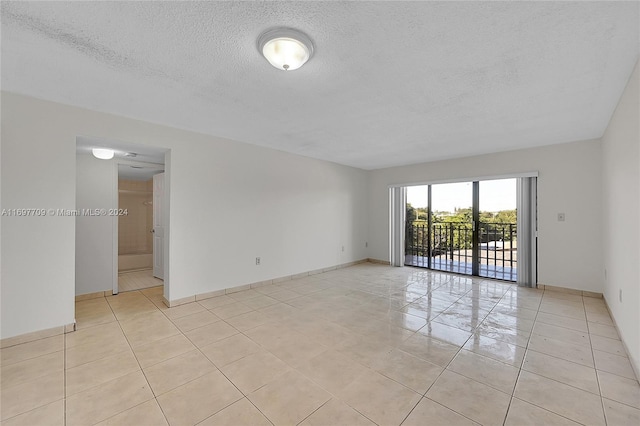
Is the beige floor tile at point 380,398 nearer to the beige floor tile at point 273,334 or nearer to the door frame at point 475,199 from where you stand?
the beige floor tile at point 273,334

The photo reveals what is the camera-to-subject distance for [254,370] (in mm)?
2107

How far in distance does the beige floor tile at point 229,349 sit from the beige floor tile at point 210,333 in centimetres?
8

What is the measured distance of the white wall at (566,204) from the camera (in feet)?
12.8

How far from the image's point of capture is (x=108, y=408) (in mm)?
1696

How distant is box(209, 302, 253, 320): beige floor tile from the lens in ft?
10.6

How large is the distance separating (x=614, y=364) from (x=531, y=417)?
124cm

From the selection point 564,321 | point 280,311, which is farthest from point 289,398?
point 564,321

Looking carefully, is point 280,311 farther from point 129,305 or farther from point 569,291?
point 569,291

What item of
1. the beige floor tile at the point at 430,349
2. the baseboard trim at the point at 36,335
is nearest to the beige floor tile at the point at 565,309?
the beige floor tile at the point at 430,349

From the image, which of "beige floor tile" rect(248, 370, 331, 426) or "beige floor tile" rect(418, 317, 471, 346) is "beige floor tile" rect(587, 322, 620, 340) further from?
"beige floor tile" rect(248, 370, 331, 426)

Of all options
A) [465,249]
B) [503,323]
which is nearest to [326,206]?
[465,249]

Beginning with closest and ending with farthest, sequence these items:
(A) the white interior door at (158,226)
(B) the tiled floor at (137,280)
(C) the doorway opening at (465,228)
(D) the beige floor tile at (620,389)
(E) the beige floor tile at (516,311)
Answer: (D) the beige floor tile at (620,389), (E) the beige floor tile at (516,311), (B) the tiled floor at (137,280), (A) the white interior door at (158,226), (C) the doorway opening at (465,228)

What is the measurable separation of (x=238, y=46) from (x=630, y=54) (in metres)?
2.68

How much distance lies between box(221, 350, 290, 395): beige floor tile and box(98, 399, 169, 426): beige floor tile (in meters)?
0.48
